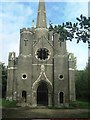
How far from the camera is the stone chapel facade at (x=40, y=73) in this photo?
34.1 m

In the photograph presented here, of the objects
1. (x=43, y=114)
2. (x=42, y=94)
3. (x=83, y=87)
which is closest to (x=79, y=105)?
(x=83, y=87)

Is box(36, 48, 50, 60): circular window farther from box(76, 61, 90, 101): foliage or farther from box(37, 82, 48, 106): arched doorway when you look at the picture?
box(76, 61, 90, 101): foliage

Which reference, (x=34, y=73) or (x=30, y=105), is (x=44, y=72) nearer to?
(x=34, y=73)

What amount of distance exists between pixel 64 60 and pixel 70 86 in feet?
12.0

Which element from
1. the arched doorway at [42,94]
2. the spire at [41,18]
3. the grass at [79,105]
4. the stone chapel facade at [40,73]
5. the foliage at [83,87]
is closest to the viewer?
the grass at [79,105]

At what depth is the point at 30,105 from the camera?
33.4 m

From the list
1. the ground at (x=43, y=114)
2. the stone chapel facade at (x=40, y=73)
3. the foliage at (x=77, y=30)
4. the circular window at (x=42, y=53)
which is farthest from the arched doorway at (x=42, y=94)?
the foliage at (x=77, y=30)

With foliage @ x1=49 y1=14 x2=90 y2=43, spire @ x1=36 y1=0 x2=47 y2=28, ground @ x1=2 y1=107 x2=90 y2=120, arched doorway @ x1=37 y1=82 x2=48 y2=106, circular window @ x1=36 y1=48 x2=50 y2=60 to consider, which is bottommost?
ground @ x1=2 y1=107 x2=90 y2=120

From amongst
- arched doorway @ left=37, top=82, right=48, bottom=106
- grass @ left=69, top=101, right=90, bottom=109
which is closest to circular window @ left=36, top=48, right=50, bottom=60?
arched doorway @ left=37, top=82, right=48, bottom=106

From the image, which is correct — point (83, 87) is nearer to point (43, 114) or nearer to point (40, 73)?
point (40, 73)

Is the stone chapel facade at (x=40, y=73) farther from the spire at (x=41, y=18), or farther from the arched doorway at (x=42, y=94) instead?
the spire at (x=41, y=18)

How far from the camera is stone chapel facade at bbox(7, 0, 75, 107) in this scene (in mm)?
34094

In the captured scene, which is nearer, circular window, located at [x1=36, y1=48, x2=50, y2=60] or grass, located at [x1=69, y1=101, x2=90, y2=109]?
grass, located at [x1=69, y1=101, x2=90, y2=109]

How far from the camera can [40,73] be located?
3469 cm
